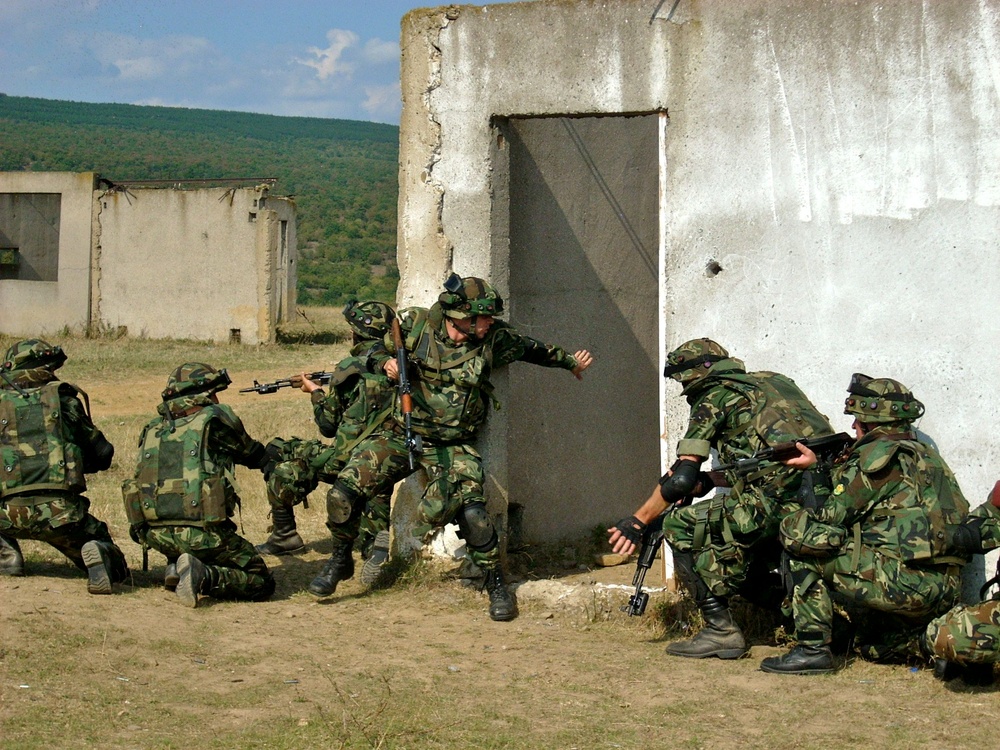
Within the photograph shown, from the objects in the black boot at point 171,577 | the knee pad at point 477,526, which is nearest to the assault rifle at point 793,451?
the knee pad at point 477,526

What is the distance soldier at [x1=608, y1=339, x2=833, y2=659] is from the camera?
5.79m

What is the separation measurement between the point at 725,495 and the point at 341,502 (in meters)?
2.11

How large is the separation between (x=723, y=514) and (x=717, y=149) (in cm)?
200

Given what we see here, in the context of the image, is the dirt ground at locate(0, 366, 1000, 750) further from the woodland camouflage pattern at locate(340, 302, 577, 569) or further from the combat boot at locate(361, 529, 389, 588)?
the woodland camouflage pattern at locate(340, 302, 577, 569)

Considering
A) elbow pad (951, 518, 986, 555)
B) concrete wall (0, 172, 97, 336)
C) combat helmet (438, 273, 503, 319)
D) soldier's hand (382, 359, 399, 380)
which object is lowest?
elbow pad (951, 518, 986, 555)

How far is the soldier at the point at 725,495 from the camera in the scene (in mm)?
5793

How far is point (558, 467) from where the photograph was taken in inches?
338

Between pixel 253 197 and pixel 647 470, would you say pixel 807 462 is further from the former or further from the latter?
pixel 253 197

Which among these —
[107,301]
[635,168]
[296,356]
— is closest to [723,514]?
[635,168]

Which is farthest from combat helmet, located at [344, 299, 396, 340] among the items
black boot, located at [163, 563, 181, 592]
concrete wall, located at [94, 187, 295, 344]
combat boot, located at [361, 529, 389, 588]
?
concrete wall, located at [94, 187, 295, 344]

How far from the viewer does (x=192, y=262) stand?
779 inches

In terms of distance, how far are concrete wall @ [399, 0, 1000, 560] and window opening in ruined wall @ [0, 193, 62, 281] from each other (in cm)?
1525

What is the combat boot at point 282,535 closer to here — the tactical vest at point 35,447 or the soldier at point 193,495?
the soldier at point 193,495

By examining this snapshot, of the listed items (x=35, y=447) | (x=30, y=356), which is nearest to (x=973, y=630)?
(x=35, y=447)
